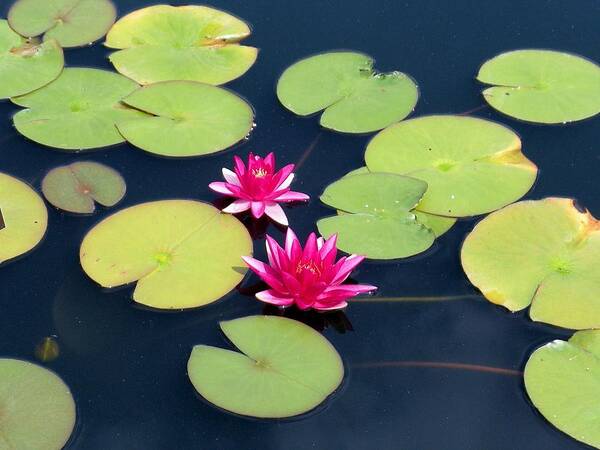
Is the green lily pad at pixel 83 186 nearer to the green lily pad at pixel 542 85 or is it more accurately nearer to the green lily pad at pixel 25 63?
the green lily pad at pixel 25 63

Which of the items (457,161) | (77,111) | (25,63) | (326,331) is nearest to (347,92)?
(457,161)

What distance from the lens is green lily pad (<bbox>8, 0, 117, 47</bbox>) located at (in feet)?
14.9

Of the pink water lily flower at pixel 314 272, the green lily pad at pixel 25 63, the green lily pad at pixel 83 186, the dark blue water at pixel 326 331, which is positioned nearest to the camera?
the dark blue water at pixel 326 331

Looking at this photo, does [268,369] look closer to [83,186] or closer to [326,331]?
[326,331]

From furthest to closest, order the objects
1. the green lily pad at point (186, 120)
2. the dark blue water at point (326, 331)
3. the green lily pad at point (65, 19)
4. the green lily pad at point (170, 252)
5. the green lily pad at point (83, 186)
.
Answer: the green lily pad at point (65, 19), the green lily pad at point (186, 120), the green lily pad at point (83, 186), the green lily pad at point (170, 252), the dark blue water at point (326, 331)

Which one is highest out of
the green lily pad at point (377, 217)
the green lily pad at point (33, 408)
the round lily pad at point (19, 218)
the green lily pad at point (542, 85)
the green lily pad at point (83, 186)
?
the green lily pad at point (542, 85)

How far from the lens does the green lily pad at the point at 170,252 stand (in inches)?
128

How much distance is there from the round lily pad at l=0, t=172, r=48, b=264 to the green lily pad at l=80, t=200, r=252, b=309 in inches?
10.1

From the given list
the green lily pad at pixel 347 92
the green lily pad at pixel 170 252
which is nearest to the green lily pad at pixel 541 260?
the green lily pad at pixel 347 92

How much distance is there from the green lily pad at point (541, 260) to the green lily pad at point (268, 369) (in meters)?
0.74

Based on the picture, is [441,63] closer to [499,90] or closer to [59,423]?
[499,90]

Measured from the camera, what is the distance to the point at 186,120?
13.1 ft

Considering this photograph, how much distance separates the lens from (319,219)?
3.60m

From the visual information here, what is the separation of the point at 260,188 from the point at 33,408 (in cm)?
129
